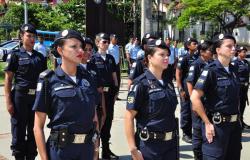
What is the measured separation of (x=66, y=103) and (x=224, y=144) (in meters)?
2.12

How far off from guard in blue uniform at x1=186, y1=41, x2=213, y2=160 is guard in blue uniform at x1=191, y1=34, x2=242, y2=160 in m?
1.59

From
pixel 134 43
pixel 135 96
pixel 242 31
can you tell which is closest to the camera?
pixel 135 96

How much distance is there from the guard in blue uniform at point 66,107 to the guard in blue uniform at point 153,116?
0.50 m

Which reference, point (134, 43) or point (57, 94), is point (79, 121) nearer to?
point (57, 94)

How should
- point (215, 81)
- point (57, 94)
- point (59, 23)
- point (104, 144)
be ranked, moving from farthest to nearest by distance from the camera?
point (59, 23) → point (104, 144) → point (215, 81) → point (57, 94)

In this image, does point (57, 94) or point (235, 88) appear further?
point (235, 88)

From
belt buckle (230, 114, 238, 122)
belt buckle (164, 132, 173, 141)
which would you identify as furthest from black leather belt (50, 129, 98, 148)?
belt buckle (230, 114, 238, 122)

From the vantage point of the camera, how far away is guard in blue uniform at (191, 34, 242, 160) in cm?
494

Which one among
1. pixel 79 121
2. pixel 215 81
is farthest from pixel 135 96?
pixel 215 81

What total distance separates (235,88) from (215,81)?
24cm

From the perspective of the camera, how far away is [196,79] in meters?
7.11

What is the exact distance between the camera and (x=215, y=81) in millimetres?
5031

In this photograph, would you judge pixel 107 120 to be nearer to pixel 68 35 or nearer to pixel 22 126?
pixel 22 126

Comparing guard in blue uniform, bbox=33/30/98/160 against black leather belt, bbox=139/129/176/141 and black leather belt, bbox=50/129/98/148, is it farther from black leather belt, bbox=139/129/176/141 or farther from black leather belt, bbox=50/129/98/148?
black leather belt, bbox=139/129/176/141
